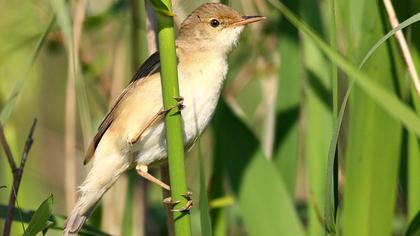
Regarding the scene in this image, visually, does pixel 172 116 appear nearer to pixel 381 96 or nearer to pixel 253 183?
pixel 381 96

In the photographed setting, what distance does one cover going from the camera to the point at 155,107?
2494mm

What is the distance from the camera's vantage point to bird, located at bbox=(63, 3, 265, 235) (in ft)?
8.17

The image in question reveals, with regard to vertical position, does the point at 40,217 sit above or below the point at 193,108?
below

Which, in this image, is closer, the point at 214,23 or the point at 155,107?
the point at 155,107

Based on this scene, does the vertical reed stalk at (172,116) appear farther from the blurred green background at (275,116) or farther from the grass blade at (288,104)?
the grass blade at (288,104)

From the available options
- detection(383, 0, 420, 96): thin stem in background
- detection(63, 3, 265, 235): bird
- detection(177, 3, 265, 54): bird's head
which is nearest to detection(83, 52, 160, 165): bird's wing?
detection(63, 3, 265, 235): bird

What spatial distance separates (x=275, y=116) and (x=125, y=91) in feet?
1.85

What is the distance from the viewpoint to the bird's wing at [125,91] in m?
2.48

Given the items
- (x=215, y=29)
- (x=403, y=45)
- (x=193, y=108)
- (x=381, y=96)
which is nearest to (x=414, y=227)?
(x=403, y=45)

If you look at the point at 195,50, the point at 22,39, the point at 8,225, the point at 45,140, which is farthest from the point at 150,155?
the point at 45,140

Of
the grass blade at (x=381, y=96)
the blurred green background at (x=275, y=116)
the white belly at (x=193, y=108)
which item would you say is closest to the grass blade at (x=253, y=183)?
the blurred green background at (x=275, y=116)

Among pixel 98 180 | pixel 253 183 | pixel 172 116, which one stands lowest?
pixel 253 183

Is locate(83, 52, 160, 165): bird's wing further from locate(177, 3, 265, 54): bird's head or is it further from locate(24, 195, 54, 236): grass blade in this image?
locate(24, 195, 54, 236): grass blade

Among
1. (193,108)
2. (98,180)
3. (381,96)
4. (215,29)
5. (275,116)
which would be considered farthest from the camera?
(275,116)
